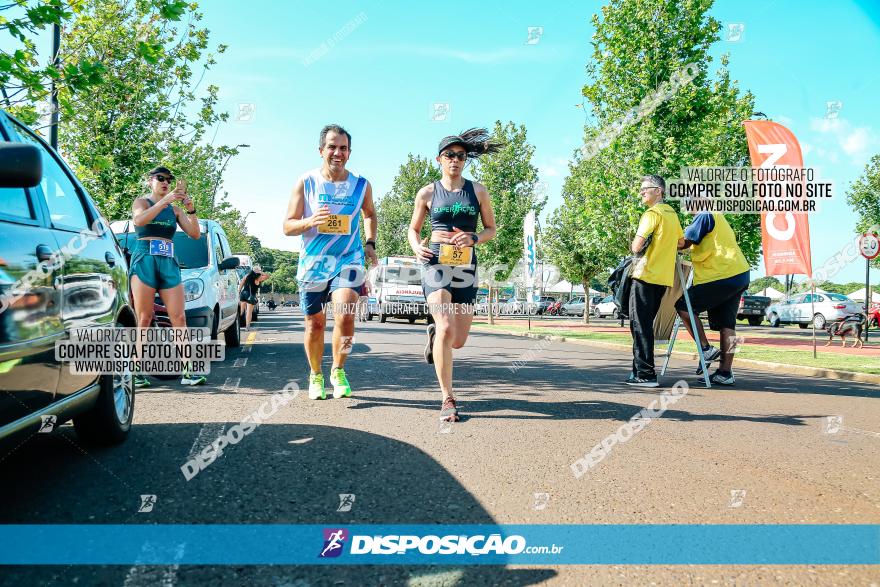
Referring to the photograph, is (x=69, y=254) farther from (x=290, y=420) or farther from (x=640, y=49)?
(x=640, y=49)

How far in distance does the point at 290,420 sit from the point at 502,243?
86.0 feet

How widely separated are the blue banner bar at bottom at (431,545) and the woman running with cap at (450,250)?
91.4 inches

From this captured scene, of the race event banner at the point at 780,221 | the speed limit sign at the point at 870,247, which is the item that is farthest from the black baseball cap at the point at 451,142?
the speed limit sign at the point at 870,247

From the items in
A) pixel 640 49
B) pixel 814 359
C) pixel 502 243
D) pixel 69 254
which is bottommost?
pixel 814 359

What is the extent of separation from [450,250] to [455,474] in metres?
2.15

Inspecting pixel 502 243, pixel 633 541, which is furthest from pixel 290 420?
pixel 502 243

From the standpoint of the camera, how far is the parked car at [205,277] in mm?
7309

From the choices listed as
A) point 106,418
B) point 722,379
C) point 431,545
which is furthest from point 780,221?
point 106,418

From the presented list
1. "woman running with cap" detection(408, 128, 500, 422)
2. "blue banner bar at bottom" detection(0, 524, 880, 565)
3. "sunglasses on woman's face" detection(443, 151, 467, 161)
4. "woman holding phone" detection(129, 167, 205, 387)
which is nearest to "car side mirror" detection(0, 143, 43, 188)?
"blue banner bar at bottom" detection(0, 524, 880, 565)

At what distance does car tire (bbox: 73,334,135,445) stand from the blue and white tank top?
6.41ft

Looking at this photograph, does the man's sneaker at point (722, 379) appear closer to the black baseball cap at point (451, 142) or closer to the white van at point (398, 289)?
the black baseball cap at point (451, 142)

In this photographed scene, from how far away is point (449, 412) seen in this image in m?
4.54

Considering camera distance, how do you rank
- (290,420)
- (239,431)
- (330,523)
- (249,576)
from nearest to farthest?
(249,576)
(330,523)
(239,431)
(290,420)

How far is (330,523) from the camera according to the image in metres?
2.45
